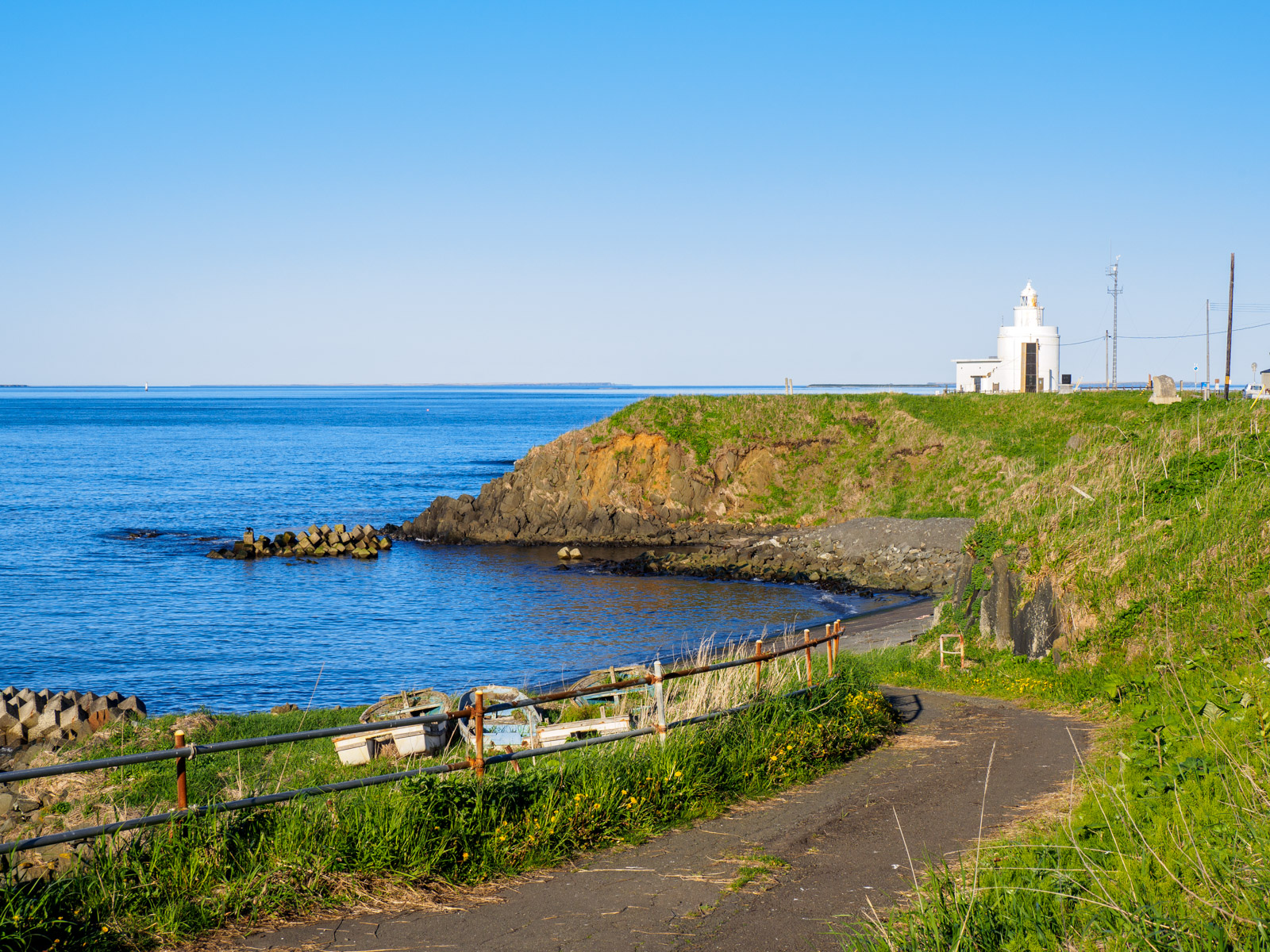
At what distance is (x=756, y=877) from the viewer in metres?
7.80

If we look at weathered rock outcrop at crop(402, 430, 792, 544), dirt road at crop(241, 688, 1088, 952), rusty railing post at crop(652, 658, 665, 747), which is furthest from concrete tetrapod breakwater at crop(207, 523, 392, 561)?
dirt road at crop(241, 688, 1088, 952)

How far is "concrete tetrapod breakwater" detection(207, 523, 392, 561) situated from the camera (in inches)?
2031

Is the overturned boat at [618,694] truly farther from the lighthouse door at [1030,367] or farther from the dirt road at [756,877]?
the lighthouse door at [1030,367]

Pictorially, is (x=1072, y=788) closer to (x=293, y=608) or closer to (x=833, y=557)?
(x=293, y=608)

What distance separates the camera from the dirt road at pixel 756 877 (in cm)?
662

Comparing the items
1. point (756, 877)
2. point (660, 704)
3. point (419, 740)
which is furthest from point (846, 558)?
point (756, 877)

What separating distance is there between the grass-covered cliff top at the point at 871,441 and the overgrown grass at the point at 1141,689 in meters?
23.8

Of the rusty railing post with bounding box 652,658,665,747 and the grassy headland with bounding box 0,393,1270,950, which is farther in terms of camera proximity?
the rusty railing post with bounding box 652,658,665,747

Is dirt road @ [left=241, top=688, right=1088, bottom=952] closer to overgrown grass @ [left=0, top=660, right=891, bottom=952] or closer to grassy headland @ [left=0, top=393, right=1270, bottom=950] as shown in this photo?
overgrown grass @ [left=0, top=660, right=891, bottom=952]

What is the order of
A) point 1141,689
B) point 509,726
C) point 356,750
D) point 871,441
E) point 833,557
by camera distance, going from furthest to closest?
point 871,441 → point 833,557 → point 356,750 → point 509,726 → point 1141,689

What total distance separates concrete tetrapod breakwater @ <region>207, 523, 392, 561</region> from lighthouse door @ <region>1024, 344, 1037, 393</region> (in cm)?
4257

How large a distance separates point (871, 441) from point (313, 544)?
32589mm

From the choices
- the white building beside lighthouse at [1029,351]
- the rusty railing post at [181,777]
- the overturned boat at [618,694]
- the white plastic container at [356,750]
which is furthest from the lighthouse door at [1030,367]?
the rusty railing post at [181,777]

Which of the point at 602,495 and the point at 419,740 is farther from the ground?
the point at 602,495
